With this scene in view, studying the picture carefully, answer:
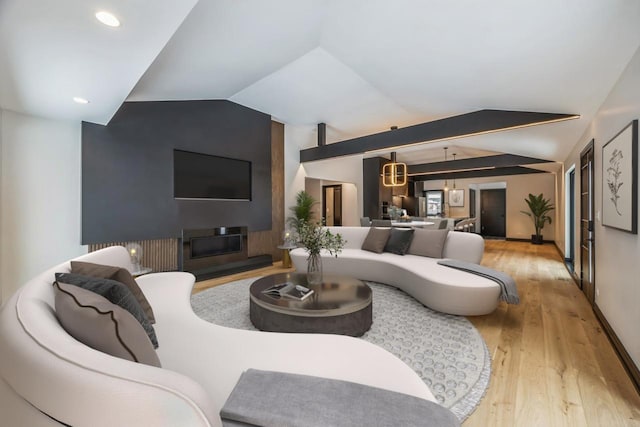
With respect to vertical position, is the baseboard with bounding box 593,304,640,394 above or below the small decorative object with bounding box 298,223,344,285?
below

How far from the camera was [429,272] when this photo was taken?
3.25 m

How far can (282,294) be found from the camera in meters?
2.66

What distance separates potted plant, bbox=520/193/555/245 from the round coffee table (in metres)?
9.03

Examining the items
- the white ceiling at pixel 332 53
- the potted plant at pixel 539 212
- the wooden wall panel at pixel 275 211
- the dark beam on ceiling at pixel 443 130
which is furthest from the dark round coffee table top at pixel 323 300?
the potted plant at pixel 539 212

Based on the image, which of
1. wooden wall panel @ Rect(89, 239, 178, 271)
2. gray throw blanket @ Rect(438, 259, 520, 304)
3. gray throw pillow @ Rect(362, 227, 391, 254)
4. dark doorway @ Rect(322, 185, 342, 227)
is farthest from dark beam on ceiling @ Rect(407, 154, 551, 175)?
wooden wall panel @ Rect(89, 239, 178, 271)

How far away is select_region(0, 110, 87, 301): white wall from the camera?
3252 mm

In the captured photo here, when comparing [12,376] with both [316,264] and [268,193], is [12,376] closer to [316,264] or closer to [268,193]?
[316,264]

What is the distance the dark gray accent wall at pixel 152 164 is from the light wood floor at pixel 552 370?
4.38 m

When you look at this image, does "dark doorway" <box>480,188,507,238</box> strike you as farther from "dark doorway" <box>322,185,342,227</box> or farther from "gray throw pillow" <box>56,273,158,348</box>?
"gray throw pillow" <box>56,273,158,348</box>

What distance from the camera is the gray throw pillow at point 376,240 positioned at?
4.46 meters

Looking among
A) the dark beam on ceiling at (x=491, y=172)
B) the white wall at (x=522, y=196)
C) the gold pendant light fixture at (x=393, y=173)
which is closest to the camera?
the gold pendant light fixture at (x=393, y=173)

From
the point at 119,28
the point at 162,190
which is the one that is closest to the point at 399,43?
the point at 119,28

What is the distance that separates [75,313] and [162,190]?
390 centimetres

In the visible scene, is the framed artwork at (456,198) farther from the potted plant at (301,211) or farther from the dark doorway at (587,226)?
the dark doorway at (587,226)
